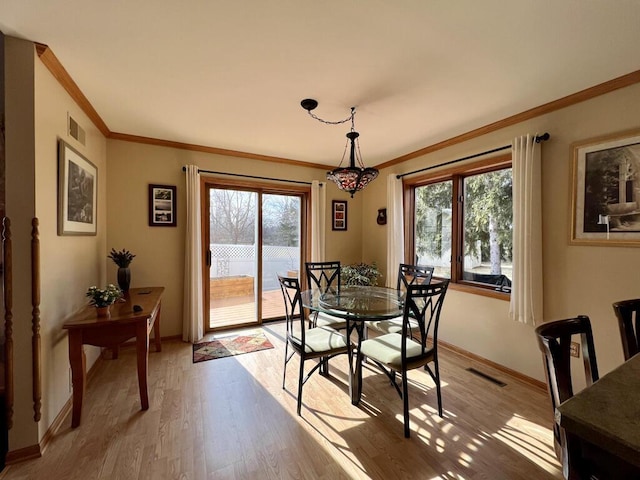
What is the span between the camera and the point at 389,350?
2.17m

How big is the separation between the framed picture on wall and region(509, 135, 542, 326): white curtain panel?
2.56m

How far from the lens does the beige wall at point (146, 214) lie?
129 inches

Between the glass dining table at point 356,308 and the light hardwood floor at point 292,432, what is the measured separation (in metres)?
0.24

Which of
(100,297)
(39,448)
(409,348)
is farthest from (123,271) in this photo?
(409,348)

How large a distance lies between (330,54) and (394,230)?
258cm

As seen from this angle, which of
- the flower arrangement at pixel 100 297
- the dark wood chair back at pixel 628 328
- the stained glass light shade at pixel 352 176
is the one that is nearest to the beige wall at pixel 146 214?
the flower arrangement at pixel 100 297

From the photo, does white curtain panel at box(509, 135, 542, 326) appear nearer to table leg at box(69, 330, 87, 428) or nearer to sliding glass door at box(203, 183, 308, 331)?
sliding glass door at box(203, 183, 308, 331)

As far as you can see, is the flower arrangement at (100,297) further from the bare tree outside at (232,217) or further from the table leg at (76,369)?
the bare tree outside at (232,217)

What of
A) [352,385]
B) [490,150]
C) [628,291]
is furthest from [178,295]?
[628,291]

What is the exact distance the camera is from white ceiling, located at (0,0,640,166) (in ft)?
4.74

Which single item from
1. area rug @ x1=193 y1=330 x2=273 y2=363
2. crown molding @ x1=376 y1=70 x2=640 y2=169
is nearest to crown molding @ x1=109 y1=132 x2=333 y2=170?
crown molding @ x1=376 y1=70 x2=640 y2=169

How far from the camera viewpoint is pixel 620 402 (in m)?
0.78

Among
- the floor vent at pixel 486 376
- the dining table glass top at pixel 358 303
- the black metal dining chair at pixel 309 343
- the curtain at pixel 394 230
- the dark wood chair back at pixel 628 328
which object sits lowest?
the floor vent at pixel 486 376

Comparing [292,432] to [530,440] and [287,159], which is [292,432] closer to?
[530,440]
